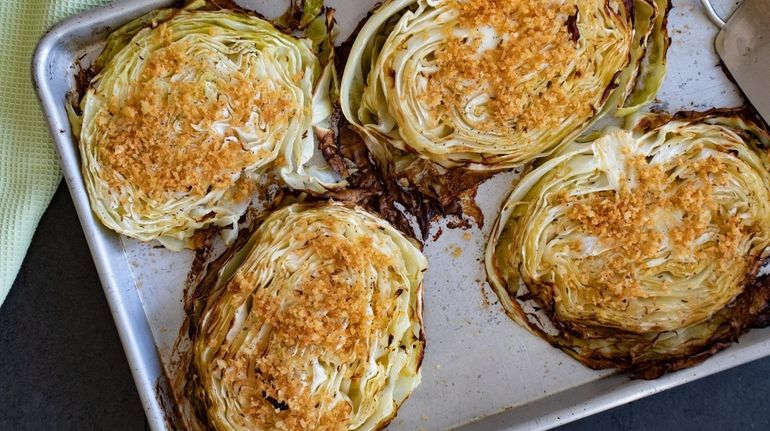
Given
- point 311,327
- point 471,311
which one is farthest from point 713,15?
point 311,327

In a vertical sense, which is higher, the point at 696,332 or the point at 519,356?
the point at 696,332

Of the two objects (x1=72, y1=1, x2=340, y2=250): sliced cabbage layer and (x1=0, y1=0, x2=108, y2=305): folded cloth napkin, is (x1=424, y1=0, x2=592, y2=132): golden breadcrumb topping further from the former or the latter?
(x1=0, y1=0, x2=108, y2=305): folded cloth napkin

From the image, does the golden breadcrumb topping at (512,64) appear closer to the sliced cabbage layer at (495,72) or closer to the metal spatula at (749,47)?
the sliced cabbage layer at (495,72)

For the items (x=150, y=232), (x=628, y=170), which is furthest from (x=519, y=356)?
(x=150, y=232)

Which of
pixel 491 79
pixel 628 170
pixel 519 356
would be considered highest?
pixel 491 79

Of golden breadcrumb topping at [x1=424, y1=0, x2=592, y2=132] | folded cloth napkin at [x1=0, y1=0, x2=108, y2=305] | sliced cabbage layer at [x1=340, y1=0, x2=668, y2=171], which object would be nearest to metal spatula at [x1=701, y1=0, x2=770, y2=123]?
sliced cabbage layer at [x1=340, y1=0, x2=668, y2=171]

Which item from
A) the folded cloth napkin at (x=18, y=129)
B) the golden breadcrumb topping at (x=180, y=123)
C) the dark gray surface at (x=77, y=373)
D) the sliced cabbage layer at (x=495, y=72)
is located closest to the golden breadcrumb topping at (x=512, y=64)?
the sliced cabbage layer at (x=495, y=72)

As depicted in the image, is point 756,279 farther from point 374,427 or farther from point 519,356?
point 374,427
